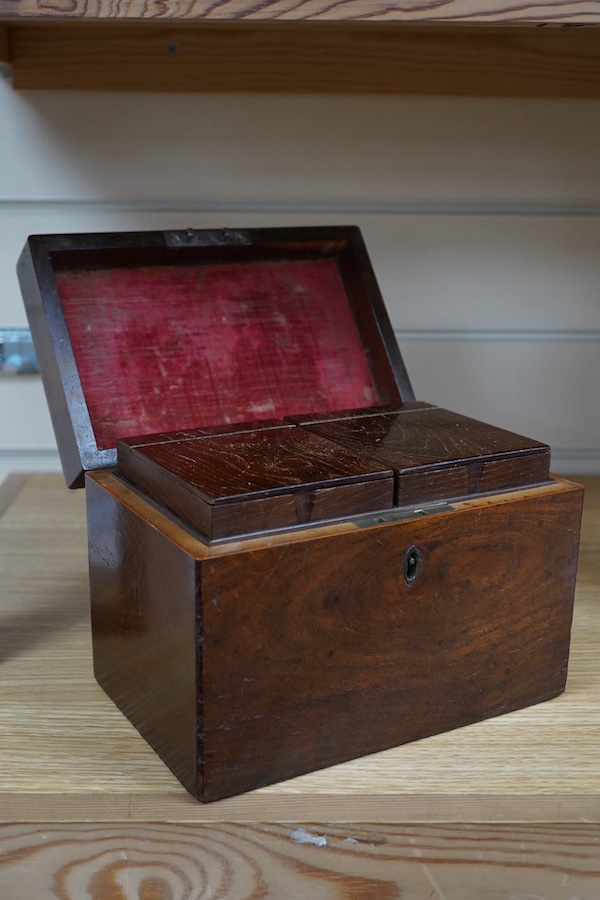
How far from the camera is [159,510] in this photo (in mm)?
625

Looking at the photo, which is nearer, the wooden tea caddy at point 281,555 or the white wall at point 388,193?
the wooden tea caddy at point 281,555

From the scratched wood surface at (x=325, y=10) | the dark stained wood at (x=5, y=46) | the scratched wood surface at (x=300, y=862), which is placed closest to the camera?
the scratched wood surface at (x=300, y=862)

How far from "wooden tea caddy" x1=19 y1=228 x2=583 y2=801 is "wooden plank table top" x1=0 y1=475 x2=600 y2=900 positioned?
0.02 metres

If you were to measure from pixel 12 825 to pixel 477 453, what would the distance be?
15.3 inches

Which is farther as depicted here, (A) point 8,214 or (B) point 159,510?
(A) point 8,214

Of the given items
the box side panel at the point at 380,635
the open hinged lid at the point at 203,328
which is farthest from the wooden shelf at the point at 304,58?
the box side panel at the point at 380,635

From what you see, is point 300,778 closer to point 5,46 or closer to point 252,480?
point 252,480

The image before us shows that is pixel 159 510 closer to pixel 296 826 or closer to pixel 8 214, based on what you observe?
pixel 296 826

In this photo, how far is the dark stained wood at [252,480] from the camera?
1.89 ft

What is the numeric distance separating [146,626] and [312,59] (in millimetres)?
780

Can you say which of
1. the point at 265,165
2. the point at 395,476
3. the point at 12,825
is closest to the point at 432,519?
the point at 395,476

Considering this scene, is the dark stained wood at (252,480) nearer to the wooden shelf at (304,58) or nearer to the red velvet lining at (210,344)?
the red velvet lining at (210,344)

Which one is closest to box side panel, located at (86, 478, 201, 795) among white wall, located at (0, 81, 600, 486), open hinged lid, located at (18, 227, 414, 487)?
open hinged lid, located at (18, 227, 414, 487)

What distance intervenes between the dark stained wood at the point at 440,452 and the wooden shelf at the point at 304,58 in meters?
0.57
